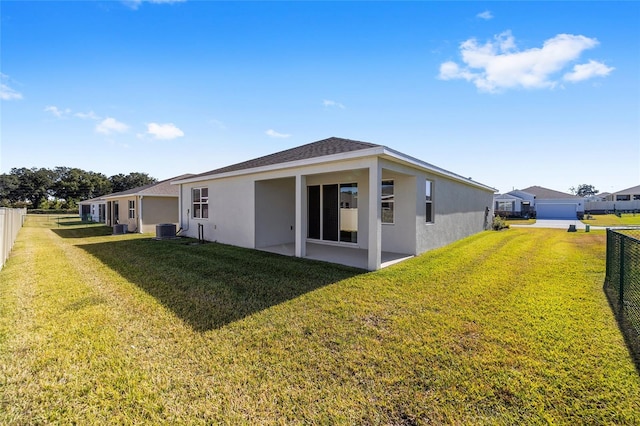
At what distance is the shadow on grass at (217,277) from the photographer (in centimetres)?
463

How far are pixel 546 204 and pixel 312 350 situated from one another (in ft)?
148

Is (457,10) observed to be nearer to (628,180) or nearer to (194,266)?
(194,266)

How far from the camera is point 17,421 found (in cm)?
226

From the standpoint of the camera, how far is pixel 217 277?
21.4ft

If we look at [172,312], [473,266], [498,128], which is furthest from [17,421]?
[498,128]

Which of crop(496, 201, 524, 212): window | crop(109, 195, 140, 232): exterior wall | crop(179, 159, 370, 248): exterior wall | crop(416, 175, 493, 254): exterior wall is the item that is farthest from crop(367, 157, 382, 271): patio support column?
crop(496, 201, 524, 212): window

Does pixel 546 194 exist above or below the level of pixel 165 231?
above

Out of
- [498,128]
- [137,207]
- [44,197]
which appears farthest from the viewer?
[44,197]

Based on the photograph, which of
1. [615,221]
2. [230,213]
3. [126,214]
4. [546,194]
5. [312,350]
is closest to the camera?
[312,350]

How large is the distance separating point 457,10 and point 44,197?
88.2 metres

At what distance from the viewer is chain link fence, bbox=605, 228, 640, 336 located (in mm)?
4309

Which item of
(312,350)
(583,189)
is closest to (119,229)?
(312,350)

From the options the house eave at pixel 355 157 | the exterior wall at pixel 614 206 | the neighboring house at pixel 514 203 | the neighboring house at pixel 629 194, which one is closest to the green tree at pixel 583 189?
the neighboring house at pixel 629 194

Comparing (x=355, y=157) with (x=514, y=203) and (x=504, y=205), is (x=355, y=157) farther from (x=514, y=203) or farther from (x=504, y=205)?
(x=514, y=203)
